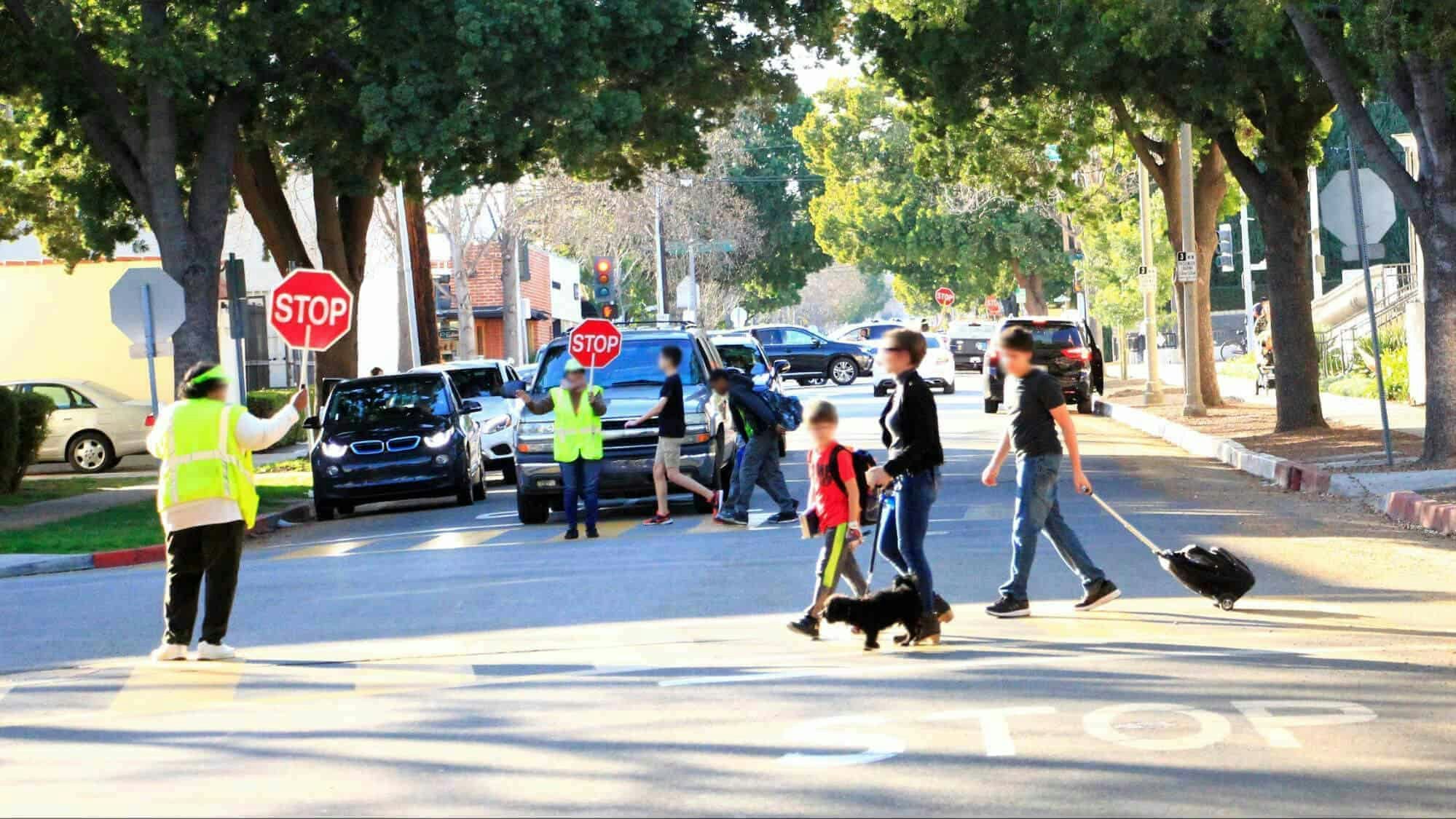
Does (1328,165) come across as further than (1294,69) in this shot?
Yes

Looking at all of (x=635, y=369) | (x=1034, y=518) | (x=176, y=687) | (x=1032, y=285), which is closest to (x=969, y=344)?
(x=1032, y=285)

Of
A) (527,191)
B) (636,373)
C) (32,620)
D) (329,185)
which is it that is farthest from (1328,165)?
(32,620)

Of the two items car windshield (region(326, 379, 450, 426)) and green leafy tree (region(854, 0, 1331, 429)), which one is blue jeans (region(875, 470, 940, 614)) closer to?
green leafy tree (region(854, 0, 1331, 429))

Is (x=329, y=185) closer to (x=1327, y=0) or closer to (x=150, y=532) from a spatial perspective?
(x=150, y=532)

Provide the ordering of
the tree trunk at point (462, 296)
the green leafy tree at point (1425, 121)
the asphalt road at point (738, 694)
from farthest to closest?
the tree trunk at point (462, 296)
the green leafy tree at point (1425, 121)
the asphalt road at point (738, 694)

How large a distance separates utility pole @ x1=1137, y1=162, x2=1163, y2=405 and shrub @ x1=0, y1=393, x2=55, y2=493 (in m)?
21.4

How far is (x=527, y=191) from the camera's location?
55.9 meters

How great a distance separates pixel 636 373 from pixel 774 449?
126 inches

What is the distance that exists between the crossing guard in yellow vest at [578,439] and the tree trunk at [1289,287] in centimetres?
1314

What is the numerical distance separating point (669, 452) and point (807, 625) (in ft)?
27.6

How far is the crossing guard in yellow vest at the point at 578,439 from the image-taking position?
18.3m

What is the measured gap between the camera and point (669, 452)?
19.5 metres

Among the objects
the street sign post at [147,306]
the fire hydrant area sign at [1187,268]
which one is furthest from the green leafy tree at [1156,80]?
the street sign post at [147,306]

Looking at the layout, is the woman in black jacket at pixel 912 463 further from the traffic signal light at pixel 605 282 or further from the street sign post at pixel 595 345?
the traffic signal light at pixel 605 282
